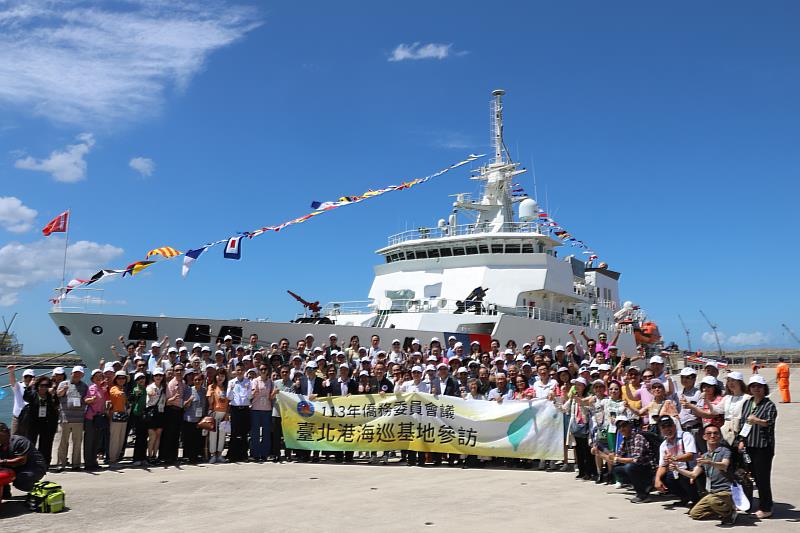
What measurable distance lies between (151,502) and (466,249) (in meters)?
17.2

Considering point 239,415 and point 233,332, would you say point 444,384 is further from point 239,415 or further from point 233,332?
point 233,332

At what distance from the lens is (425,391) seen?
954cm

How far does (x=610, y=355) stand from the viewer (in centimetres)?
1071

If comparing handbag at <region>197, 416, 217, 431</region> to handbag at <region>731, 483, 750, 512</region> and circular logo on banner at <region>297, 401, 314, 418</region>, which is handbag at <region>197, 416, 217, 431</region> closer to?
circular logo on banner at <region>297, 401, 314, 418</region>

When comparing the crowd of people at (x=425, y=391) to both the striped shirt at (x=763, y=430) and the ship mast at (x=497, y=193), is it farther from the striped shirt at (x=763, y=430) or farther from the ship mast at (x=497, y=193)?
the ship mast at (x=497, y=193)

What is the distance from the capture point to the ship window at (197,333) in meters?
14.8

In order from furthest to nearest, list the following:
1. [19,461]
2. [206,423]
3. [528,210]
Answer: [528,210]
[206,423]
[19,461]

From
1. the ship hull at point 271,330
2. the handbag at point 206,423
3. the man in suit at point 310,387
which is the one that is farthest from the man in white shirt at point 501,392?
the ship hull at point 271,330

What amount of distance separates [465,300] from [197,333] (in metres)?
8.11

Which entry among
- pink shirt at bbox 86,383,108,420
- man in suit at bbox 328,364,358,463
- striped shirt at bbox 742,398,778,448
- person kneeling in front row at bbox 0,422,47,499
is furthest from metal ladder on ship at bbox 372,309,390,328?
striped shirt at bbox 742,398,778,448

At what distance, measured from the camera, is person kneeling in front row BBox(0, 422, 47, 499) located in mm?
6340

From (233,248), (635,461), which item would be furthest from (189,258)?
(635,461)

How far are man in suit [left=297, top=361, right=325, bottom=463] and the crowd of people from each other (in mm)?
20

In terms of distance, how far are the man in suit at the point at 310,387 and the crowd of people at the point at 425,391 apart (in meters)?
0.02
